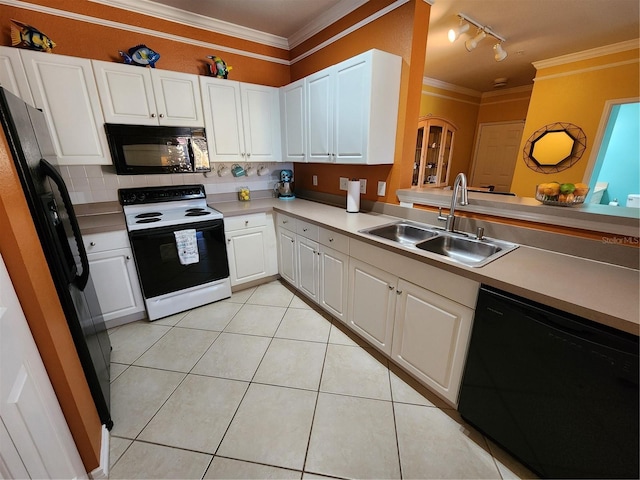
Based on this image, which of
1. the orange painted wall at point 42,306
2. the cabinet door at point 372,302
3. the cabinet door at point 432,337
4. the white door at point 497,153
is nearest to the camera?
the orange painted wall at point 42,306

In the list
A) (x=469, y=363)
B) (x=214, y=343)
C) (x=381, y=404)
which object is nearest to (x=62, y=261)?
(x=214, y=343)

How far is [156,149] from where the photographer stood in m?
2.18

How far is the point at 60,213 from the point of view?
1.25 metres

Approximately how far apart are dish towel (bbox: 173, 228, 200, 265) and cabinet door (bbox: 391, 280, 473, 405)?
171 cm

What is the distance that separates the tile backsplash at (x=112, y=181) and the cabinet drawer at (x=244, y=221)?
60cm

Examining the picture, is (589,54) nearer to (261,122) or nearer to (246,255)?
(261,122)

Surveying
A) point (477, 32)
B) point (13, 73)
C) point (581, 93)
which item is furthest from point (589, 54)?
point (13, 73)

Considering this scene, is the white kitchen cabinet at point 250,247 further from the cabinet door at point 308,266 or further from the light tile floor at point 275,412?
the light tile floor at point 275,412

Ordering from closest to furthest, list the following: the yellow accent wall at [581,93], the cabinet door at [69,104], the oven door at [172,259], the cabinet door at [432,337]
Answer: the cabinet door at [432,337] < the cabinet door at [69,104] < the oven door at [172,259] < the yellow accent wall at [581,93]

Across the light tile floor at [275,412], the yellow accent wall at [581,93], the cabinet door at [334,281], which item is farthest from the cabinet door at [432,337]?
the yellow accent wall at [581,93]

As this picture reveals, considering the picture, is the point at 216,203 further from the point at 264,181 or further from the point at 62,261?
the point at 62,261

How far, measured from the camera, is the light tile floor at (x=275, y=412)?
1212mm

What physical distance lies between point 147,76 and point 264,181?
1.42m

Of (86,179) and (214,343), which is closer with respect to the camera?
(214,343)
